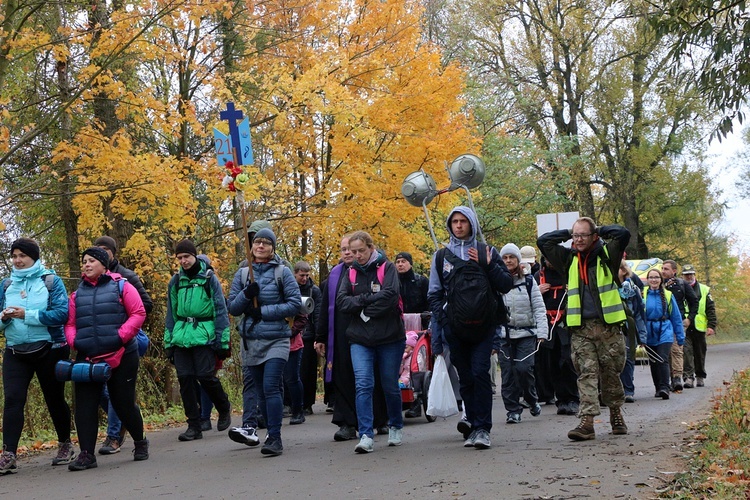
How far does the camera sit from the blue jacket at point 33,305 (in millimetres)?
8391

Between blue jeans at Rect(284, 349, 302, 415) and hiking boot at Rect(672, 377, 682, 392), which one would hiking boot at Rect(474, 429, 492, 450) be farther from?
hiking boot at Rect(672, 377, 682, 392)

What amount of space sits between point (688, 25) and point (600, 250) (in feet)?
7.63

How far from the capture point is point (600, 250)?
8.86 meters

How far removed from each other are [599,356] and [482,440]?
145cm

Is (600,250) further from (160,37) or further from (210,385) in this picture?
(160,37)

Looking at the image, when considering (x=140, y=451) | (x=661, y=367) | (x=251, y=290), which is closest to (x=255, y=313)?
(x=251, y=290)

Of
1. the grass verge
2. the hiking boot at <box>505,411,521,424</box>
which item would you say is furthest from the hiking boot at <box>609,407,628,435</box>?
the hiking boot at <box>505,411,521,424</box>

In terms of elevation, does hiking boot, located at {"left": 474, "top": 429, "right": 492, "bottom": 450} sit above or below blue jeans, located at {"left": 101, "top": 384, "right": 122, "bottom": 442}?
below

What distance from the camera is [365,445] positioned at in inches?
333

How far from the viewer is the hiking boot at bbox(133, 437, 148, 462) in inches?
348

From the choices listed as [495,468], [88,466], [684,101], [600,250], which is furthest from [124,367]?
[684,101]

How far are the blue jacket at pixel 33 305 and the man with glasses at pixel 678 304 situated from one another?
937cm

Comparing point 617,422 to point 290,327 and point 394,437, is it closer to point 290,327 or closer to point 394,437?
point 394,437

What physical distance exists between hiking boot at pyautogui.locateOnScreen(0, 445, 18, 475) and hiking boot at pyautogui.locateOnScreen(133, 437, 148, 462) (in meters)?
1.06
